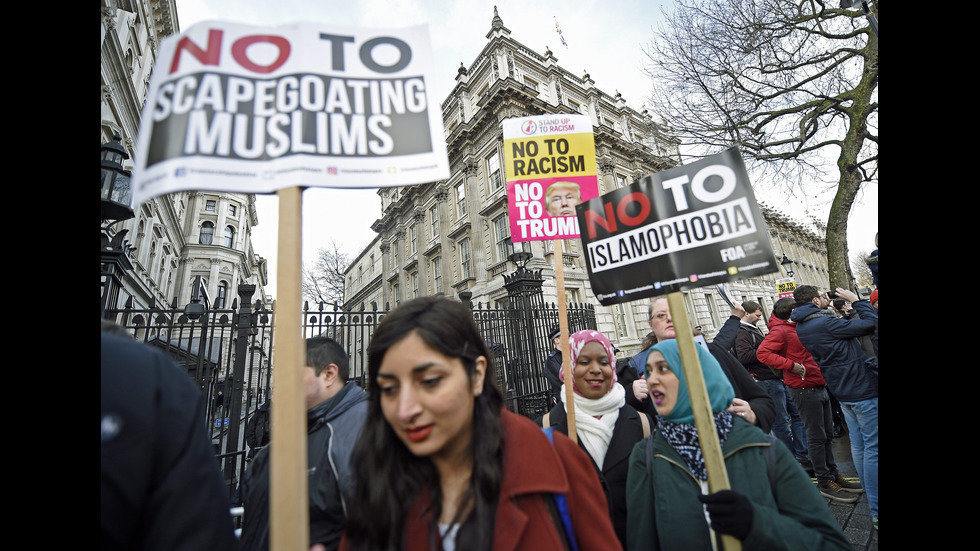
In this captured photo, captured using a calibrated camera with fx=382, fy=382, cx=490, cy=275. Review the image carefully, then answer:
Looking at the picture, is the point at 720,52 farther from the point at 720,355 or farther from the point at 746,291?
the point at 746,291

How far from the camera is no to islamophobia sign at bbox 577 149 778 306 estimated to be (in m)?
1.95

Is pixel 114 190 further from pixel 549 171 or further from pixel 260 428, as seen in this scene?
pixel 549 171

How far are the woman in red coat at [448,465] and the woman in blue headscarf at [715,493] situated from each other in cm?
50

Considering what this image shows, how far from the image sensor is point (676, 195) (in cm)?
214

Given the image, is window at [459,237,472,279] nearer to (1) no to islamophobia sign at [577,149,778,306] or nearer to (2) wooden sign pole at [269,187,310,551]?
(1) no to islamophobia sign at [577,149,778,306]

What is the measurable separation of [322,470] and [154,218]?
2610 cm

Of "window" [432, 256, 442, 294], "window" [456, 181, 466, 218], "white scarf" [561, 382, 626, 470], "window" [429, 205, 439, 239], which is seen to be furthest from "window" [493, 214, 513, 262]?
"white scarf" [561, 382, 626, 470]

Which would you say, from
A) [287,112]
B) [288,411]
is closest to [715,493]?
[288,411]

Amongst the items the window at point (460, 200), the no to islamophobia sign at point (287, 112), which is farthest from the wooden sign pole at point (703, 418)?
the window at point (460, 200)

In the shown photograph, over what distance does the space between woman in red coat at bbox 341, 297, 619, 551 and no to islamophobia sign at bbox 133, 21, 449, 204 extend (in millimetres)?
664

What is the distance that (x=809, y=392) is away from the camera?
4.75m

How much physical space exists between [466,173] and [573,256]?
7.62m
